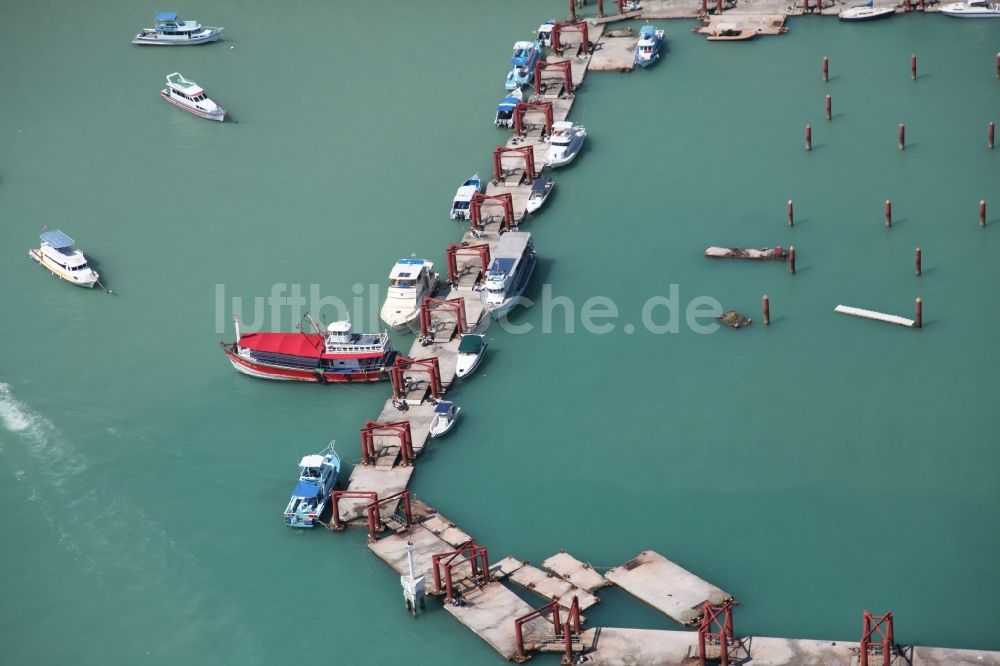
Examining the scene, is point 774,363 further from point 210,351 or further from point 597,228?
point 210,351

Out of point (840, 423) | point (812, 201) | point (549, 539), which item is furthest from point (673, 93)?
point (549, 539)

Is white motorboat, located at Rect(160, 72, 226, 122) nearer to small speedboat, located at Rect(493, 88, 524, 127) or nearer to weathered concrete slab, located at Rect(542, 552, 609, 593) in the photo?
small speedboat, located at Rect(493, 88, 524, 127)

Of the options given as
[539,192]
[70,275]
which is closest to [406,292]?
[539,192]

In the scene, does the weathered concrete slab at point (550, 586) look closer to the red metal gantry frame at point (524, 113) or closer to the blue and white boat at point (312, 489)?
the blue and white boat at point (312, 489)

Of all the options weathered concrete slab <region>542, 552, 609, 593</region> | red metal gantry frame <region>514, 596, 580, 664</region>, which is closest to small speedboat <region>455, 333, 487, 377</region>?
weathered concrete slab <region>542, 552, 609, 593</region>

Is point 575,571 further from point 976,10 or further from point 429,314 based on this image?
point 976,10

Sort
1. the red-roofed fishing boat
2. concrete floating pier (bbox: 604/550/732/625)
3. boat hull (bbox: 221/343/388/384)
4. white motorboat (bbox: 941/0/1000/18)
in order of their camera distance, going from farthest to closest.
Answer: white motorboat (bbox: 941/0/1000/18) → boat hull (bbox: 221/343/388/384) → the red-roofed fishing boat → concrete floating pier (bbox: 604/550/732/625)
